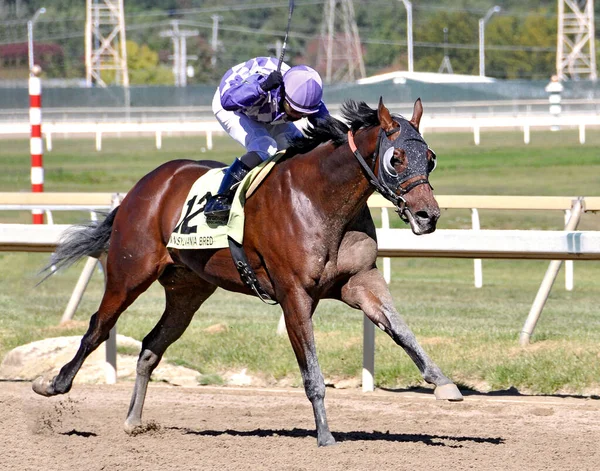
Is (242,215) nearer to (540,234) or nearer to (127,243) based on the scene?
(127,243)

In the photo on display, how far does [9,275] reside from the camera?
10.7 m

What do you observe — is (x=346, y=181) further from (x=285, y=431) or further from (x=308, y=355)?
(x=285, y=431)

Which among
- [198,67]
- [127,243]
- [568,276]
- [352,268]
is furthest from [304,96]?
[198,67]

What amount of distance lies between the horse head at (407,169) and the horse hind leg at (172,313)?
160cm

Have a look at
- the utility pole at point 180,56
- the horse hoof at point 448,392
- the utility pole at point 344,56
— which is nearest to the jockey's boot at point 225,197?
the horse hoof at point 448,392

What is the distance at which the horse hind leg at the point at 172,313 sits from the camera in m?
5.95

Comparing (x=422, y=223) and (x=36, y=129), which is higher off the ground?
(x=422, y=223)

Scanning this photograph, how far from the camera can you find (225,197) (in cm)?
546

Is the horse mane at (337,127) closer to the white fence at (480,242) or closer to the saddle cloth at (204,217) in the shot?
the saddle cloth at (204,217)

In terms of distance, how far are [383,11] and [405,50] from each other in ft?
35.2

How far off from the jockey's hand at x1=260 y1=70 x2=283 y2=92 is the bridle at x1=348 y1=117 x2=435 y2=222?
0.64 metres

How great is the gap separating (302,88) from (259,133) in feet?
1.95

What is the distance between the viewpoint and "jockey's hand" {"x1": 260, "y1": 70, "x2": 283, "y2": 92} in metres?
5.20

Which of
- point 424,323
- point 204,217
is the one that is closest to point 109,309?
point 204,217
